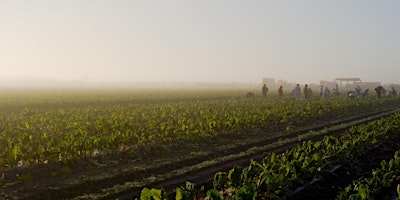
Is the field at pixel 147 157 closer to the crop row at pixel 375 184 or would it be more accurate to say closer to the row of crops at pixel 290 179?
the row of crops at pixel 290 179

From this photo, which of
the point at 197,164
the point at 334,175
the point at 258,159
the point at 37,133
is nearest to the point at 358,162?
the point at 334,175

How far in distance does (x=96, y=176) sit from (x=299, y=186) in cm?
523

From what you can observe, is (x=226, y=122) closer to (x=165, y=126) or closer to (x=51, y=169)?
(x=165, y=126)

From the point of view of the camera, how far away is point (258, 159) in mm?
12609

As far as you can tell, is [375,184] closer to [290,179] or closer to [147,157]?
[290,179]

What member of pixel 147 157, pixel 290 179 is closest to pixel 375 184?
pixel 290 179

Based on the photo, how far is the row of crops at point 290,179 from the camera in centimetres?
707

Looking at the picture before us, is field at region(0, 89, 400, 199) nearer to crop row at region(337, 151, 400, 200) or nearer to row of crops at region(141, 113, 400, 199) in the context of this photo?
row of crops at region(141, 113, 400, 199)

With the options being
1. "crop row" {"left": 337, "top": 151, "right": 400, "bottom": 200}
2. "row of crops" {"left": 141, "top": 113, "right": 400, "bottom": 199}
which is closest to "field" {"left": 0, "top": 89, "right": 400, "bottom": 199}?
"row of crops" {"left": 141, "top": 113, "right": 400, "bottom": 199}

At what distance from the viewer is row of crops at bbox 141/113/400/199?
23.2 ft

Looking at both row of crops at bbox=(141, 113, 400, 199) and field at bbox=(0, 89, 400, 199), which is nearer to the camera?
row of crops at bbox=(141, 113, 400, 199)

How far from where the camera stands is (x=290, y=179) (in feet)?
27.3

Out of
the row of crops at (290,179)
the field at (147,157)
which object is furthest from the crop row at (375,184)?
the field at (147,157)

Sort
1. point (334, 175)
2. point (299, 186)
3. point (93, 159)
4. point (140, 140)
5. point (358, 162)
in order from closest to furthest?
point (299, 186) < point (334, 175) < point (358, 162) < point (93, 159) < point (140, 140)
